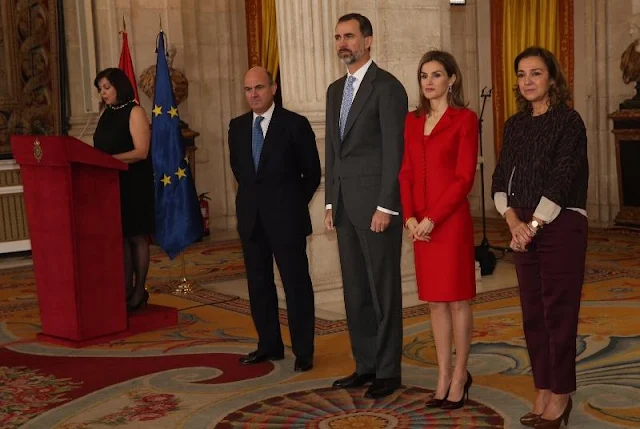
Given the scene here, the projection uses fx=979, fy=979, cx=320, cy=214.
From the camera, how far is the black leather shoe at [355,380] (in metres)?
4.79

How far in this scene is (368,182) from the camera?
177 inches

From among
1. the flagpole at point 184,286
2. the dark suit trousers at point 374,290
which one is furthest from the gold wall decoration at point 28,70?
the dark suit trousers at point 374,290

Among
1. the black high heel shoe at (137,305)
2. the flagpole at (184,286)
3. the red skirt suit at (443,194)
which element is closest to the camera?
the red skirt suit at (443,194)

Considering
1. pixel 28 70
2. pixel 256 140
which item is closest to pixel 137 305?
pixel 256 140

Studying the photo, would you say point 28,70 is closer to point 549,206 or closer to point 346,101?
point 346,101

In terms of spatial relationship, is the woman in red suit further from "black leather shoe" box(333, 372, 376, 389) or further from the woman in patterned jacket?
"black leather shoe" box(333, 372, 376, 389)

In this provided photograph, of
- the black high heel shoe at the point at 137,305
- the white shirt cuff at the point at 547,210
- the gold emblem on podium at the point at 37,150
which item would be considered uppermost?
the gold emblem on podium at the point at 37,150

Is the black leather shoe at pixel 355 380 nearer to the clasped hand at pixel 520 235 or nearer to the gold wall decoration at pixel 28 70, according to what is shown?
the clasped hand at pixel 520 235

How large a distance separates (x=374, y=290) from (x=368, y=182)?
51 cm

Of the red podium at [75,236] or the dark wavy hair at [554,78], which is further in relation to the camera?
the red podium at [75,236]

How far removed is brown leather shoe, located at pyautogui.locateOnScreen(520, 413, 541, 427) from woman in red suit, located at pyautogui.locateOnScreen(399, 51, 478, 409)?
337 mm

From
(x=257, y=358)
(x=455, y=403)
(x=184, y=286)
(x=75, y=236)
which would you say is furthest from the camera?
(x=184, y=286)

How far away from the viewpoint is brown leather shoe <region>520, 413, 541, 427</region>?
4.02 metres

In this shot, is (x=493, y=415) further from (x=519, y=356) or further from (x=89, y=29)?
(x=89, y=29)
